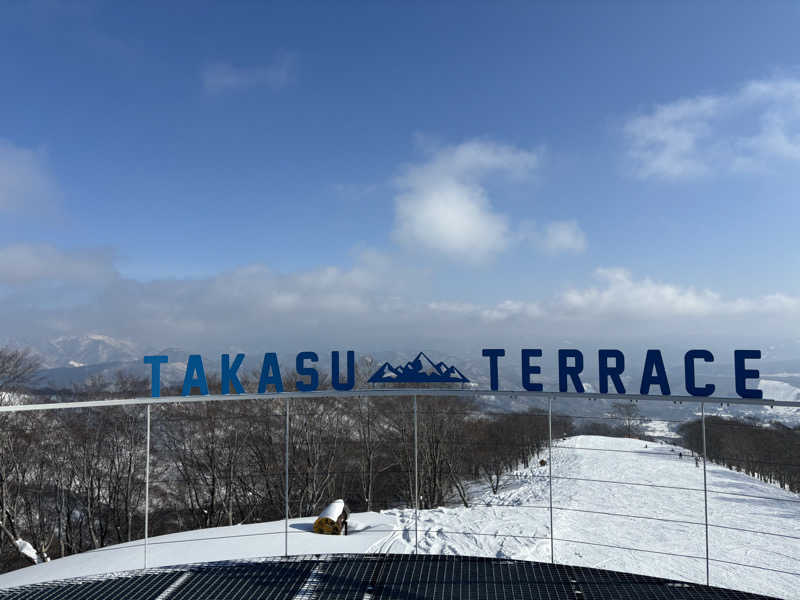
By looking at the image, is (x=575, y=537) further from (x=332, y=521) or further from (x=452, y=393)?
(x=452, y=393)

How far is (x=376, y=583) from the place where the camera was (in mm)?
2824

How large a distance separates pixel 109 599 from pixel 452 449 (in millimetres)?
16508

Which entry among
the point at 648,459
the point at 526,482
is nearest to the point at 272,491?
the point at 526,482

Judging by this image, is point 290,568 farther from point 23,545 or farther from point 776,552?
point 23,545

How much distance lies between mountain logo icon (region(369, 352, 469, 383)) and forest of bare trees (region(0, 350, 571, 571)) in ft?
31.6

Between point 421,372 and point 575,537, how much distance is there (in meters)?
4.25

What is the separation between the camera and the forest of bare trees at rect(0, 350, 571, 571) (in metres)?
14.7

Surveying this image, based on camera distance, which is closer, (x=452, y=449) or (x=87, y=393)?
(x=87, y=393)

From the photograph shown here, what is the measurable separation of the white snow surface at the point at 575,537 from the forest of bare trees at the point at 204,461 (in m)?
4.47

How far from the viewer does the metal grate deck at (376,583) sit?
2.69 meters

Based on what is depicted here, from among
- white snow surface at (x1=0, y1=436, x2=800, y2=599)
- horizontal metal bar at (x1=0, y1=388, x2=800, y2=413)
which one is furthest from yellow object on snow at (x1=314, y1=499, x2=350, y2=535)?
horizontal metal bar at (x1=0, y1=388, x2=800, y2=413)

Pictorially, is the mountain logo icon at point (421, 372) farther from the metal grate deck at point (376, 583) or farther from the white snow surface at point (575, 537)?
the metal grate deck at point (376, 583)

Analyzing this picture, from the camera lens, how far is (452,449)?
725 inches

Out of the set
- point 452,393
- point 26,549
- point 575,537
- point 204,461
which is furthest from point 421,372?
point 26,549
